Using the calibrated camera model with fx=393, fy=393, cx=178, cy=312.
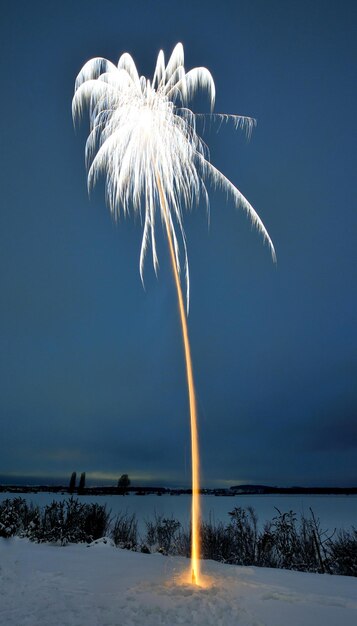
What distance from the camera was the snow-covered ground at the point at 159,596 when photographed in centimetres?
637

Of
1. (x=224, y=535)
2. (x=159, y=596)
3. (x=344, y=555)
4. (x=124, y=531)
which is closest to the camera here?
(x=159, y=596)

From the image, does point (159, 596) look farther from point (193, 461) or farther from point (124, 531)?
point (124, 531)

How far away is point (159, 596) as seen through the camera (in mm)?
7637

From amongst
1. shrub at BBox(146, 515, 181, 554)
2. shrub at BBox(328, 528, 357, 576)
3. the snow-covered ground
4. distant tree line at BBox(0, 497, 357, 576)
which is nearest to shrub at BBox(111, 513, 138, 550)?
distant tree line at BBox(0, 497, 357, 576)

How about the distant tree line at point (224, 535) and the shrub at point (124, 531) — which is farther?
the shrub at point (124, 531)

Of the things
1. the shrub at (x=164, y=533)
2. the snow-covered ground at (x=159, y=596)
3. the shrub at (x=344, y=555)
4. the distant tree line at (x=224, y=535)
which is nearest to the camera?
the snow-covered ground at (x=159, y=596)

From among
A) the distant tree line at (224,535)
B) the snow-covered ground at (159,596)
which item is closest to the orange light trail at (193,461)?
the snow-covered ground at (159,596)

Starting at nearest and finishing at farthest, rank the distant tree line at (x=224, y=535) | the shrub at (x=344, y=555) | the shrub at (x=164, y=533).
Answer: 1. the shrub at (x=344, y=555)
2. the distant tree line at (x=224, y=535)
3. the shrub at (x=164, y=533)

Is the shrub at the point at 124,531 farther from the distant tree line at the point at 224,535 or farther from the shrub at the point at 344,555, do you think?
the shrub at the point at 344,555

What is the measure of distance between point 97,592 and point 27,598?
4.41 ft

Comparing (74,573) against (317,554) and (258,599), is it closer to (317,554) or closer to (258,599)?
(258,599)

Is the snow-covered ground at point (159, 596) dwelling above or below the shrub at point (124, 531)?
below

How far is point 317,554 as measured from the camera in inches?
596

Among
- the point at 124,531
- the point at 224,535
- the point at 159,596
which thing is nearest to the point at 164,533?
the point at 124,531
